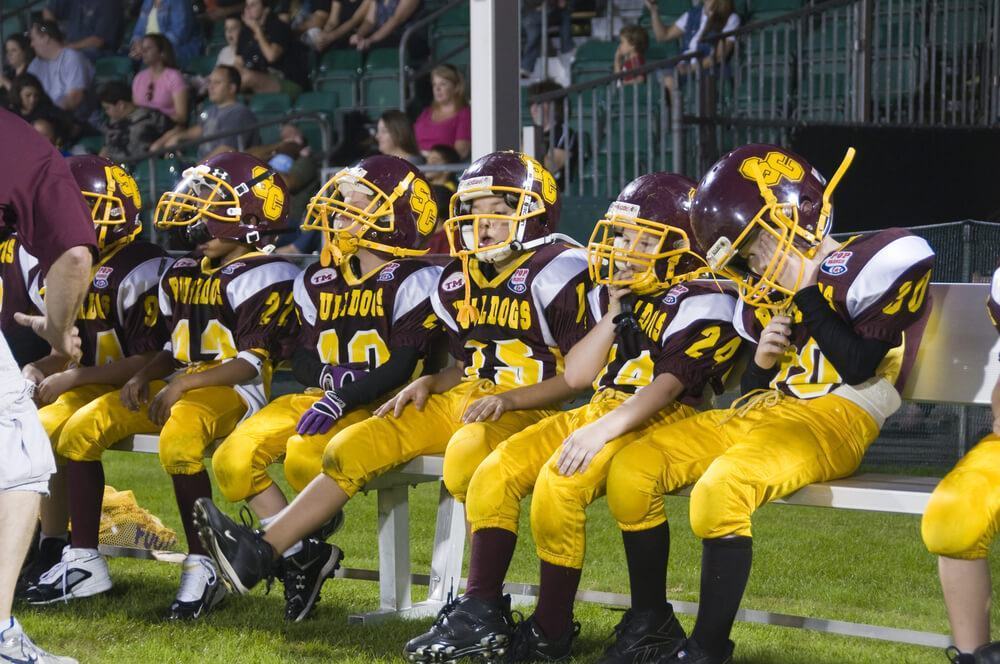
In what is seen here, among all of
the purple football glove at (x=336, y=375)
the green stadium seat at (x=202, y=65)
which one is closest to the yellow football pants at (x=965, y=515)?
the purple football glove at (x=336, y=375)

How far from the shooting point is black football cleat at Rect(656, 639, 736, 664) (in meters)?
3.18

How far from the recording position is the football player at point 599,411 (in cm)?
346

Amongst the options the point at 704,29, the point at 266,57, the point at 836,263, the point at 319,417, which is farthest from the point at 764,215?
the point at 266,57

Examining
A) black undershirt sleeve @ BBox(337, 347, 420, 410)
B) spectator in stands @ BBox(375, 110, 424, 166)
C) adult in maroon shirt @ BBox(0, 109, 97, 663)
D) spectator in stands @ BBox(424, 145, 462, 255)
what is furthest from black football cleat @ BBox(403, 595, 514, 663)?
spectator in stands @ BBox(375, 110, 424, 166)

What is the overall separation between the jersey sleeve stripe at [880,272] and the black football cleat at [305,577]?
1764mm

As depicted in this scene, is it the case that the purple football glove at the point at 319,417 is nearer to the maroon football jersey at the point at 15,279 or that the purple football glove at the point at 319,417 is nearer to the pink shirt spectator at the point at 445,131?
the maroon football jersey at the point at 15,279

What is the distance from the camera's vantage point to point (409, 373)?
167 inches

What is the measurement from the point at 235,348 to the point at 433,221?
0.78 metres

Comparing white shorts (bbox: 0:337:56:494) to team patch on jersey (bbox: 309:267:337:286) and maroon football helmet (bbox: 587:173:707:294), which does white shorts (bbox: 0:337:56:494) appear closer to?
team patch on jersey (bbox: 309:267:337:286)

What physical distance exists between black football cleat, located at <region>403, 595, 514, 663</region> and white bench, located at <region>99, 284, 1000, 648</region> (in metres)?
0.54

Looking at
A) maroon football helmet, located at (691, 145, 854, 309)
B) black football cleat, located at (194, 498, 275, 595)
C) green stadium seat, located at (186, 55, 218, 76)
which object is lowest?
black football cleat, located at (194, 498, 275, 595)

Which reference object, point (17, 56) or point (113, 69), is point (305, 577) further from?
point (17, 56)

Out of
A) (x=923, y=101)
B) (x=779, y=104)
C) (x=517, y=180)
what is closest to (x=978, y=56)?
(x=923, y=101)

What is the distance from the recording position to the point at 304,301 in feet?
14.5
